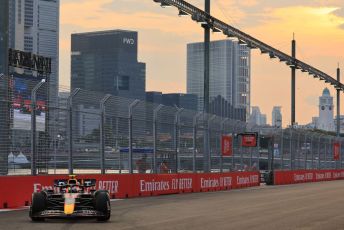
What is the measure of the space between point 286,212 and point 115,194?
712cm

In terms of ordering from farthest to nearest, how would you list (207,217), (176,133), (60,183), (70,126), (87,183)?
1. (176,133)
2. (70,126)
3. (207,217)
4. (87,183)
5. (60,183)

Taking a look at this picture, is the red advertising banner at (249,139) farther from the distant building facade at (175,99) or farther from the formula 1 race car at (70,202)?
the distant building facade at (175,99)

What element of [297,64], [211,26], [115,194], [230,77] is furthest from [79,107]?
[230,77]

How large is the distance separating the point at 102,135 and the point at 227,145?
11955 millimetres

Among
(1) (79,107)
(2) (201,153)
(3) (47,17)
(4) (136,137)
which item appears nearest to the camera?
(1) (79,107)

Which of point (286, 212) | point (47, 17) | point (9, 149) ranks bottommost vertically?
point (286, 212)

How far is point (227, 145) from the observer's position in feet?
111

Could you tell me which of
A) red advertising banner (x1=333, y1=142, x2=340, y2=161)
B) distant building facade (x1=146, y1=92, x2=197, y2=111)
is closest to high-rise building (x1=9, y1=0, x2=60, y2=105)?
distant building facade (x1=146, y1=92, x2=197, y2=111)

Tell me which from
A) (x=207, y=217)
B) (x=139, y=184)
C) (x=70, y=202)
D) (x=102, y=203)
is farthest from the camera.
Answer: (x=139, y=184)

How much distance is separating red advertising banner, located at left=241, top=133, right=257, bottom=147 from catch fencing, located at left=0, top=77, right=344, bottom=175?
0.24 metres

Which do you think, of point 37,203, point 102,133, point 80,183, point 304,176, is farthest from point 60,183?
point 304,176

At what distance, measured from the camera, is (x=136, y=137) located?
82.7 feet

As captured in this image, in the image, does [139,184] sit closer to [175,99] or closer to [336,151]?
[336,151]

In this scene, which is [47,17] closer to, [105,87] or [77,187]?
[105,87]
